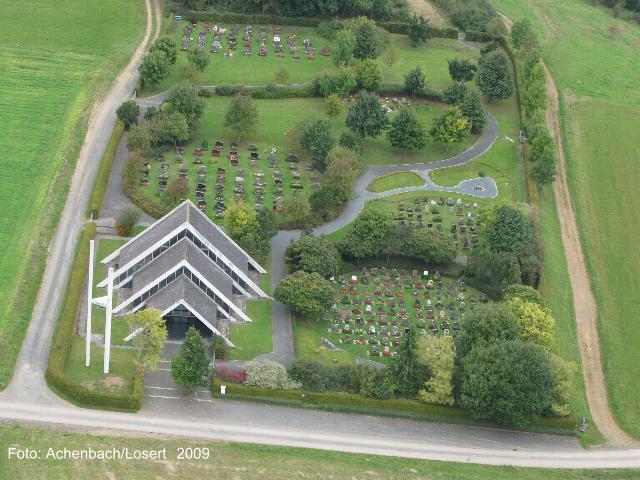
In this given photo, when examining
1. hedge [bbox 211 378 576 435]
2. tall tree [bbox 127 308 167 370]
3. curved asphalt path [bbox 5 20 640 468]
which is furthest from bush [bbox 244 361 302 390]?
tall tree [bbox 127 308 167 370]

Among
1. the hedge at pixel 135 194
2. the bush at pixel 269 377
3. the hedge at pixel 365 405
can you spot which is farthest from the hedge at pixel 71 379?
the hedge at pixel 135 194

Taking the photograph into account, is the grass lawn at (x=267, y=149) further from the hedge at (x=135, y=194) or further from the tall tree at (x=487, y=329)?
the tall tree at (x=487, y=329)

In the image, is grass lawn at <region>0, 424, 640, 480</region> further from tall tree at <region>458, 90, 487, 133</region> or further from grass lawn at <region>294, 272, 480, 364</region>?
tall tree at <region>458, 90, 487, 133</region>

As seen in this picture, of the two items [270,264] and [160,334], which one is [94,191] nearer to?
[270,264]

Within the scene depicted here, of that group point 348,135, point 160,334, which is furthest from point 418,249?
point 160,334

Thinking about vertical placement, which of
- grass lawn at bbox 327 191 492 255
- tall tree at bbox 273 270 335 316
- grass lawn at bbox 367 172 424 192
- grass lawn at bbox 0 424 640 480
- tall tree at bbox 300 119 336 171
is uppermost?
tall tree at bbox 300 119 336 171

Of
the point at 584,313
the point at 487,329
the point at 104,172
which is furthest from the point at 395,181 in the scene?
the point at 487,329
